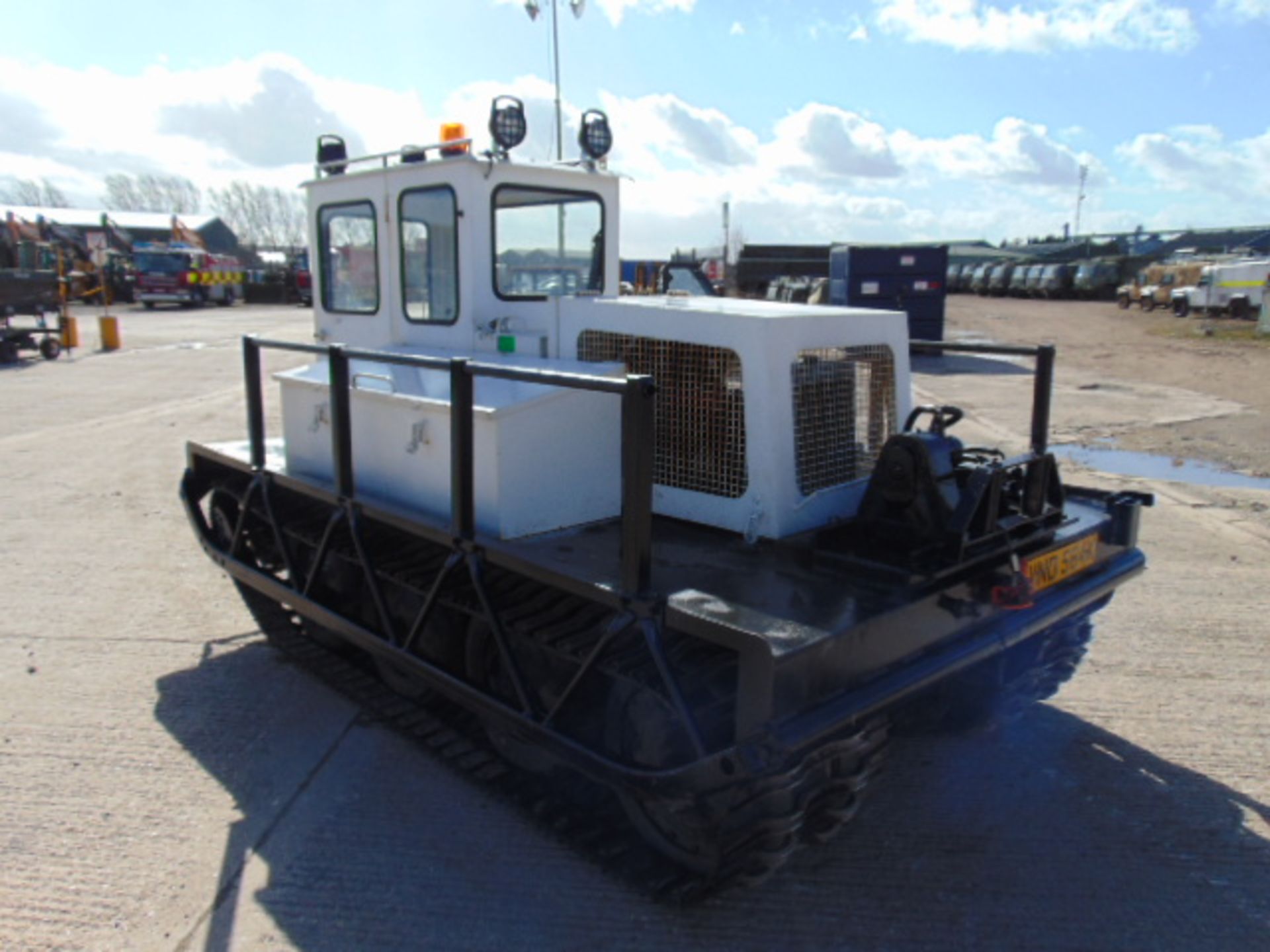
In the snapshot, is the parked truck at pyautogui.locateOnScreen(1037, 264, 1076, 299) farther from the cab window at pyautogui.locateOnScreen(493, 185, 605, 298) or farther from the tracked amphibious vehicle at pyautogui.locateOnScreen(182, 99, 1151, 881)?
the cab window at pyautogui.locateOnScreen(493, 185, 605, 298)

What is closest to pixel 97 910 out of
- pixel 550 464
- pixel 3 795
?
pixel 3 795

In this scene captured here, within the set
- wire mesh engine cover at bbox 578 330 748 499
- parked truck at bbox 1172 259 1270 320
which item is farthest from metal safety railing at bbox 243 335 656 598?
parked truck at bbox 1172 259 1270 320

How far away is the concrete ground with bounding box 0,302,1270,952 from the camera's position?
2965 millimetres

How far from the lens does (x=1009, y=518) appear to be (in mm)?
3414

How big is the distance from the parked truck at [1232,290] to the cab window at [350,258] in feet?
94.8

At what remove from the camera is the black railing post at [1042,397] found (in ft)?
14.1

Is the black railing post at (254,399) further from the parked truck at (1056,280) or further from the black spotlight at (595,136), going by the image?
the parked truck at (1056,280)

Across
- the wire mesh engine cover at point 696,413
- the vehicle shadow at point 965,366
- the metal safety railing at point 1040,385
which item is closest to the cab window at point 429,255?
the wire mesh engine cover at point 696,413

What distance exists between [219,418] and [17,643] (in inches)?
283

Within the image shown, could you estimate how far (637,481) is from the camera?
278 cm

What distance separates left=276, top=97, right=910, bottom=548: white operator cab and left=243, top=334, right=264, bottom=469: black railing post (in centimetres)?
17

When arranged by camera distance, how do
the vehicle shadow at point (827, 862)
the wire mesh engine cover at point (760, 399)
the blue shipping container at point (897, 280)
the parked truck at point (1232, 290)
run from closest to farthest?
the vehicle shadow at point (827, 862) < the wire mesh engine cover at point (760, 399) < the blue shipping container at point (897, 280) < the parked truck at point (1232, 290)

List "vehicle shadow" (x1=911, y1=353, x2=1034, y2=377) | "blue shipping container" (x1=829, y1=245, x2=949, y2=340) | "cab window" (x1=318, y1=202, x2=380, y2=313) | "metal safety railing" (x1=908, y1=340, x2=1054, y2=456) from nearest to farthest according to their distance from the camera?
1. "metal safety railing" (x1=908, y1=340, x2=1054, y2=456)
2. "cab window" (x1=318, y1=202, x2=380, y2=313)
3. "vehicle shadow" (x1=911, y1=353, x2=1034, y2=377)
4. "blue shipping container" (x1=829, y1=245, x2=949, y2=340)

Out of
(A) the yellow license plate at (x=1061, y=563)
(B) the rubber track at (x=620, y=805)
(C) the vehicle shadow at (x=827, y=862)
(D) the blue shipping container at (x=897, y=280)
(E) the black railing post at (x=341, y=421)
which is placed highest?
(D) the blue shipping container at (x=897, y=280)
